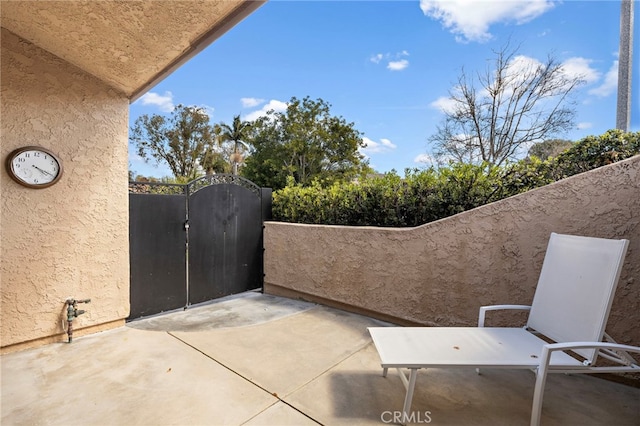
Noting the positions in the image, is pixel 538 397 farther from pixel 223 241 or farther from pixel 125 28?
pixel 223 241

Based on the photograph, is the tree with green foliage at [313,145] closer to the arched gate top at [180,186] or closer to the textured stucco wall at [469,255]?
the arched gate top at [180,186]

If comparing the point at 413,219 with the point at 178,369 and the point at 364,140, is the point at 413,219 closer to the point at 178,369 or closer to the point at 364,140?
the point at 178,369

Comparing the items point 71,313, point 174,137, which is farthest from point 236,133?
point 71,313

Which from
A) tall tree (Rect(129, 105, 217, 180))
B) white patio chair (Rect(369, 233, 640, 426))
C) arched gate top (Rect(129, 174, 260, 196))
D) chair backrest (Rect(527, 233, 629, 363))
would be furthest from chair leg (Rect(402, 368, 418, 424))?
tall tree (Rect(129, 105, 217, 180))

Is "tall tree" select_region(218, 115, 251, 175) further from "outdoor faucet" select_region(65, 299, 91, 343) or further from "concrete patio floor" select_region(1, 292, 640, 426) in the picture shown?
"concrete patio floor" select_region(1, 292, 640, 426)

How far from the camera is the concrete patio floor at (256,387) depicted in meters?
2.16

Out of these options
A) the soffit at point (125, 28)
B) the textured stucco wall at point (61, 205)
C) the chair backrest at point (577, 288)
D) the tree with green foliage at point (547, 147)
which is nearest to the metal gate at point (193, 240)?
the textured stucco wall at point (61, 205)

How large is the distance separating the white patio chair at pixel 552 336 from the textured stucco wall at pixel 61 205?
363cm

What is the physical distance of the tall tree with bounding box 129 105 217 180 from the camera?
2566 centimetres

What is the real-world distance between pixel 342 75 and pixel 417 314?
38.7 feet

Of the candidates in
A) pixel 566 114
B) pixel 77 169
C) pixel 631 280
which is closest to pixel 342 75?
pixel 566 114

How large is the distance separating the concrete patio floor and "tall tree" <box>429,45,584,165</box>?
8.59 m

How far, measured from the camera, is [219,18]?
256 centimetres

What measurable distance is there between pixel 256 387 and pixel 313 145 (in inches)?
896
